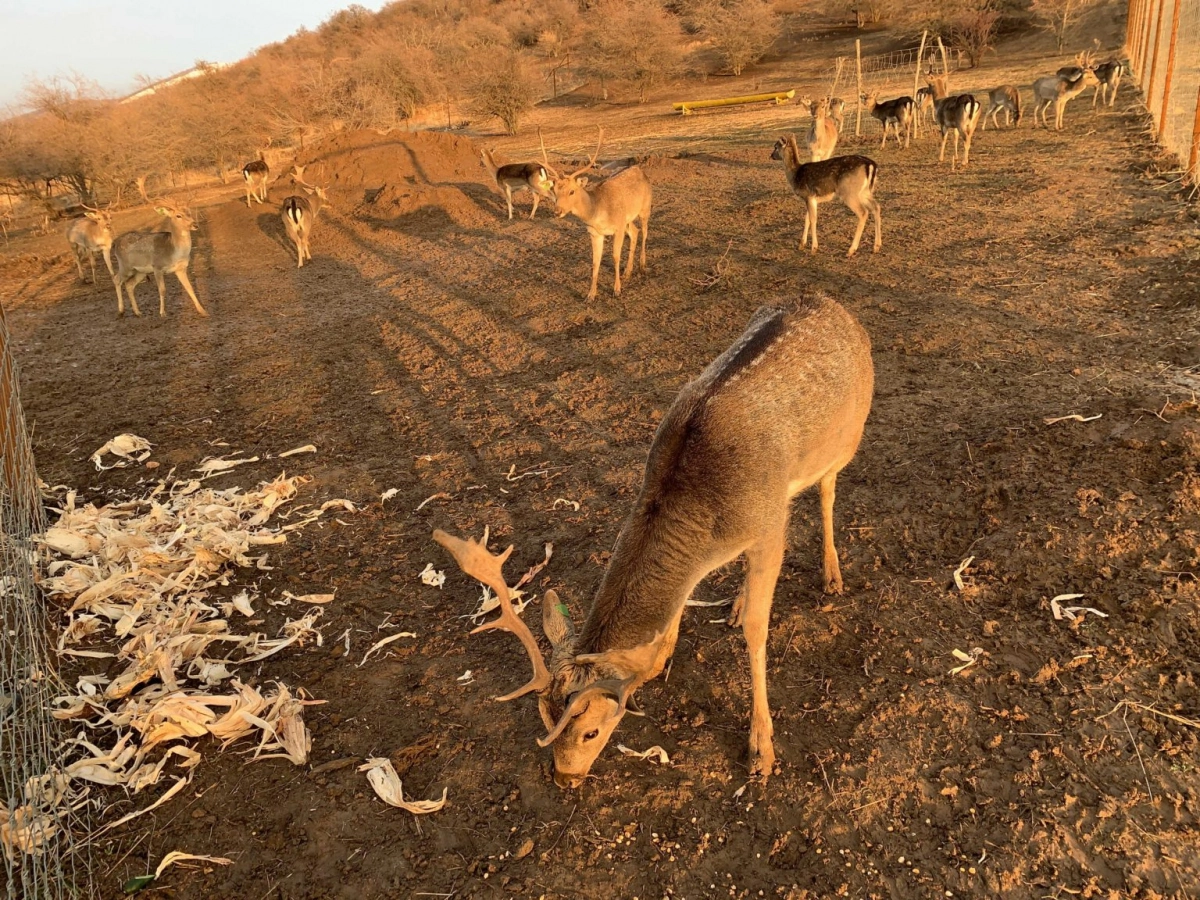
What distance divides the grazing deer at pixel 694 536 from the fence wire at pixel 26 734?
2.19 m

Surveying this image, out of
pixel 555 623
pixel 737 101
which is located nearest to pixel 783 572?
pixel 555 623

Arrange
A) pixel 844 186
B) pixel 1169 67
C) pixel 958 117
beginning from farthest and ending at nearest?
pixel 958 117, pixel 1169 67, pixel 844 186

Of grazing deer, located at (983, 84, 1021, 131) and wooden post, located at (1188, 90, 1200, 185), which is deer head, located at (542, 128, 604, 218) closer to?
wooden post, located at (1188, 90, 1200, 185)

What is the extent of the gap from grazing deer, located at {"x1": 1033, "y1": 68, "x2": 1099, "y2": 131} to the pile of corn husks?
20.8m

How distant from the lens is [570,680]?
3.12 m

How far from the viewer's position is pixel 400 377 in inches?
381

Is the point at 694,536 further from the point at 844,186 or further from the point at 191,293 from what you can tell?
the point at 191,293

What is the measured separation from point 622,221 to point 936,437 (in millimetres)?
6952

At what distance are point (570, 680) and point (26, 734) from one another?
308 centimetres

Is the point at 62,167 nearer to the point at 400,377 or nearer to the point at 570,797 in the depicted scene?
the point at 400,377

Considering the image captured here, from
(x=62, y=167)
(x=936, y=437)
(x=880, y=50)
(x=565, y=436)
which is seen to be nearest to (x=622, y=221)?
(x=565, y=436)

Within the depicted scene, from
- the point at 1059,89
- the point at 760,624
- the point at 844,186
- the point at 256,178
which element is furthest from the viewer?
the point at 256,178

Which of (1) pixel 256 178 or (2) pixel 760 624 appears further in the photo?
(1) pixel 256 178

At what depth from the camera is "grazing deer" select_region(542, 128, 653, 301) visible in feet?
36.1
